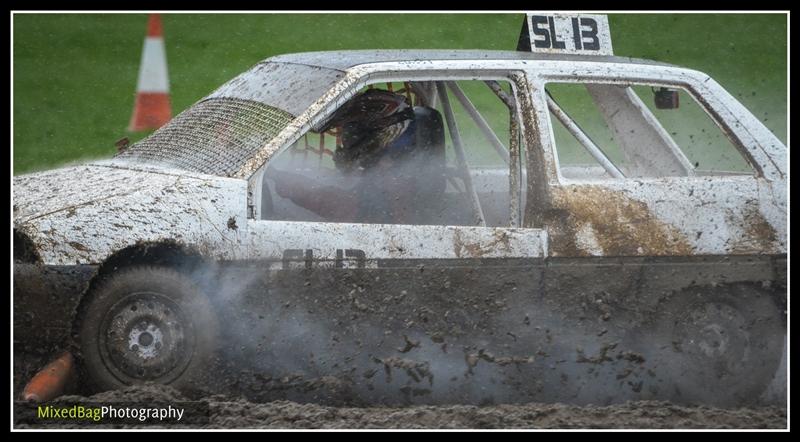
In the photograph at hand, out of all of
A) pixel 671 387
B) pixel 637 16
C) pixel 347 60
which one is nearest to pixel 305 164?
pixel 347 60

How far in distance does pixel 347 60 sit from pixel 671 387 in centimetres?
200

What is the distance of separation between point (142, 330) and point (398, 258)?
1043 millimetres

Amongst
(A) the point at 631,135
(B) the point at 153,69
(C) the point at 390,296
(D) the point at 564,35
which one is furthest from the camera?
(B) the point at 153,69

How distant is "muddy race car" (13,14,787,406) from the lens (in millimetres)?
4566

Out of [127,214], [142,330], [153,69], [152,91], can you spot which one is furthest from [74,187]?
[153,69]

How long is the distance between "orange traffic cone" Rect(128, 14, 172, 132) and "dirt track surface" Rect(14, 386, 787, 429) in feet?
17.0

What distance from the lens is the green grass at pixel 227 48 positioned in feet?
34.0

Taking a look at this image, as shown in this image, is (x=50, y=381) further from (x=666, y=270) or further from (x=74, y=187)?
(x=666, y=270)

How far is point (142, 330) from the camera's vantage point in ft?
15.0

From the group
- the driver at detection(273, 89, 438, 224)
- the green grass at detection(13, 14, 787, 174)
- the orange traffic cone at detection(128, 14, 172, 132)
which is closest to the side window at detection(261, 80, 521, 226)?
the driver at detection(273, 89, 438, 224)

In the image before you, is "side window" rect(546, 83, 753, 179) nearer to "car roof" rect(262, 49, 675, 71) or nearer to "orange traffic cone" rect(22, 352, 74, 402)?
"car roof" rect(262, 49, 675, 71)

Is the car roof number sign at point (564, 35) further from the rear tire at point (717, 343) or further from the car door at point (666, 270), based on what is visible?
the rear tire at point (717, 343)

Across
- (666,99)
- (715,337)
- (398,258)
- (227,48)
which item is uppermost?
(227,48)

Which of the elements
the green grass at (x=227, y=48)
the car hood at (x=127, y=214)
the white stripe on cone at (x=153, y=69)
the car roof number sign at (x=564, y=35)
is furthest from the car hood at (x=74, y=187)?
the green grass at (x=227, y=48)
